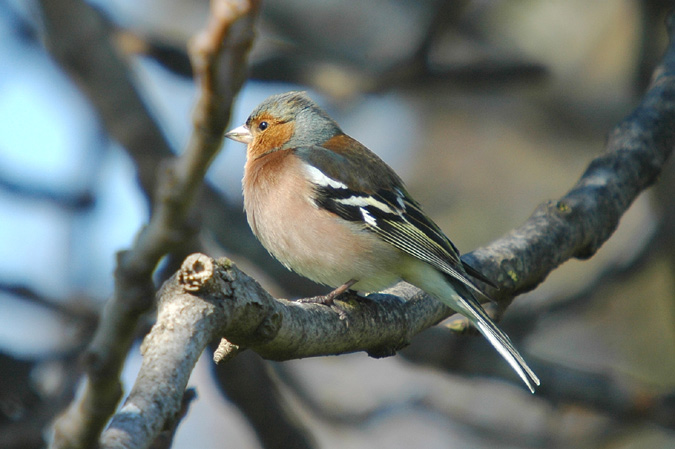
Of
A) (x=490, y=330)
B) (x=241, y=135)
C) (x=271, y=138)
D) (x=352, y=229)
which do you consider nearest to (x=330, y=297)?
(x=352, y=229)

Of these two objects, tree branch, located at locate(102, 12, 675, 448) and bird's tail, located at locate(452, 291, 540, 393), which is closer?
tree branch, located at locate(102, 12, 675, 448)

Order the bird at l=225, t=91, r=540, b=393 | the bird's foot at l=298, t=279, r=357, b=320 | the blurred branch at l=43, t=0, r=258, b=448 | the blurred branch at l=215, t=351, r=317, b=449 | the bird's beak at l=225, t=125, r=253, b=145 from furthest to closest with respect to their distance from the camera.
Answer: the bird's beak at l=225, t=125, r=253, b=145
the blurred branch at l=215, t=351, r=317, b=449
the bird at l=225, t=91, r=540, b=393
the bird's foot at l=298, t=279, r=357, b=320
the blurred branch at l=43, t=0, r=258, b=448

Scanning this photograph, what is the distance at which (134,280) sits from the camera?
1.14 meters

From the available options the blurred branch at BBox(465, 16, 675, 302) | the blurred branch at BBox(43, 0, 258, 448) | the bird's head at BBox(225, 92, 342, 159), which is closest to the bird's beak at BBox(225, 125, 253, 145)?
the bird's head at BBox(225, 92, 342, 159)

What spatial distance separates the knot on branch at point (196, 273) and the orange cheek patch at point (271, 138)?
3.22 meters

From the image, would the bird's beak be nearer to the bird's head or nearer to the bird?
the bird's head


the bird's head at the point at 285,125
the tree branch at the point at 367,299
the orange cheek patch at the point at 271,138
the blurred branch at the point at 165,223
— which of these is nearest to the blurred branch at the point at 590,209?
the tree branch at the point at 367,299

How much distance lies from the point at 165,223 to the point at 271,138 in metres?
4.39

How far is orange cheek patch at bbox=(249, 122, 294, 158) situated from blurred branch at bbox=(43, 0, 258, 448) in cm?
426

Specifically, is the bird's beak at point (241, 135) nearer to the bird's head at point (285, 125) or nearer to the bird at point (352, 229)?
the bird's head at point (285, 125)

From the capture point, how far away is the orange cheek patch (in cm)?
542

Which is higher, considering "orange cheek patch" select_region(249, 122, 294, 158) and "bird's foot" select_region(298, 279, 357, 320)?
"orange cheek patch" select_region(249, 122, 294, 158)

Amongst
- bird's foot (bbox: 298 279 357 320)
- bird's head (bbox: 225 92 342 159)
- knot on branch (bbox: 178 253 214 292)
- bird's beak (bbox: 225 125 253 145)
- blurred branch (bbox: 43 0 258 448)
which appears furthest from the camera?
bird's beak (bbox: 225 125 253 145)

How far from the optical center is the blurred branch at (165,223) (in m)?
1.06
